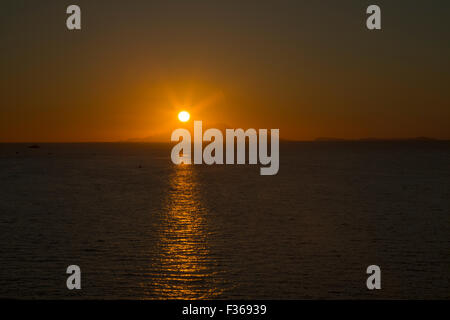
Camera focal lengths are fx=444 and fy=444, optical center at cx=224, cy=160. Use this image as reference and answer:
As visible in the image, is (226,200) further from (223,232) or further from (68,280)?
(68,280)

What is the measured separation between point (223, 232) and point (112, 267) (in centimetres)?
1413

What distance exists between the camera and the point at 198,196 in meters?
72.2

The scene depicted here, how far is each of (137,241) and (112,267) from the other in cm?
782

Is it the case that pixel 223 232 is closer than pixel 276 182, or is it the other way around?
pixel 223 232

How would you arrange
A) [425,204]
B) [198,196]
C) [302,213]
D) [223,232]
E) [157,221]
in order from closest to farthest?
[223,232], [157,221], [302,213], [425,204], [198,196]

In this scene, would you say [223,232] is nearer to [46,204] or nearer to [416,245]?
[416,245]

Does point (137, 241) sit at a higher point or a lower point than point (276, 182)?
lower

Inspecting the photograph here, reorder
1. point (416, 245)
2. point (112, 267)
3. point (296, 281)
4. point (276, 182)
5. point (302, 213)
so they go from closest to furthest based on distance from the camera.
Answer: point (296, 281) → point (112, 267) → point (416, 245) → point (302, 213) → point (276, 182)

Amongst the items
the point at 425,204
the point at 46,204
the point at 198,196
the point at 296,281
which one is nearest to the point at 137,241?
the point at 296,281

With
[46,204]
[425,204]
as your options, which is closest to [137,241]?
[46,204]
